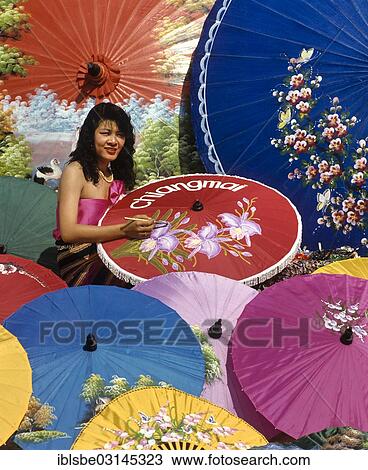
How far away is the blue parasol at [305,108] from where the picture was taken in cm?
472

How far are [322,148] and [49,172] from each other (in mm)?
1759

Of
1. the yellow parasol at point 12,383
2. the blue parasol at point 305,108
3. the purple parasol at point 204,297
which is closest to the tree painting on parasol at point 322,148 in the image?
the blue parasol at point 305,108

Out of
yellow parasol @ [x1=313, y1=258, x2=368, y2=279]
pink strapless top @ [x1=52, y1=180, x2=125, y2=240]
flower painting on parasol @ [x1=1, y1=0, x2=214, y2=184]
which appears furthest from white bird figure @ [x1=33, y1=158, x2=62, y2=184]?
yellow parasol @ [x1=313, y1=258, x2=368, y2=279]

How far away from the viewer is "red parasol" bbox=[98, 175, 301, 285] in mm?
3887

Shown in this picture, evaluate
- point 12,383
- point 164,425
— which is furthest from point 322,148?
point 12,383

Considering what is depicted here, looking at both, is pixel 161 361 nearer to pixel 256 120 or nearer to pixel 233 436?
pixel 233 436

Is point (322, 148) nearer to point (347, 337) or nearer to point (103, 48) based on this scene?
point (103, 48)

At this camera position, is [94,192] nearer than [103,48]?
Yes

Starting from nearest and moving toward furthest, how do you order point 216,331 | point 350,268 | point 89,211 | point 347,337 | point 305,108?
point 347,337 < point 216,331 < point 350,268 < point 89,211 < point 305,108

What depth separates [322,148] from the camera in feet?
15.8

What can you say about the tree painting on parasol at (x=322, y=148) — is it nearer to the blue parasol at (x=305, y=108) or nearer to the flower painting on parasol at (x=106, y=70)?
the blue parasol at (x=305, y=108)

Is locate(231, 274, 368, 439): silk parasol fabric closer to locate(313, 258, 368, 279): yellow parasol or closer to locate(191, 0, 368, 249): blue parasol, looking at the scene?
locate(313, 258, 368, 279): yellow parasol

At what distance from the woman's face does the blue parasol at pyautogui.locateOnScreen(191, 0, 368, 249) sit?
0.64 m

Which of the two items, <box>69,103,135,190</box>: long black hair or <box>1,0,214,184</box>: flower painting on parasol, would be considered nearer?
<box>69,103,135,190</box>: long black hair
